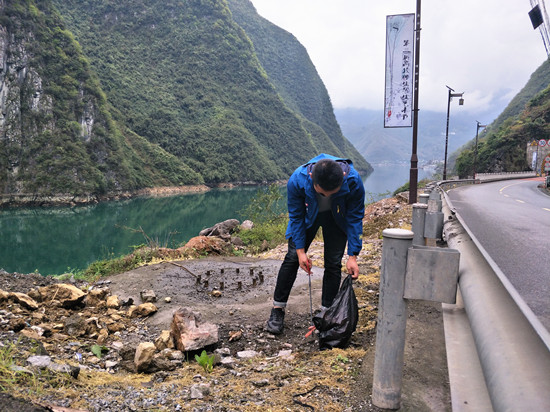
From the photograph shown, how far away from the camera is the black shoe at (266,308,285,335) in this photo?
3359 mm

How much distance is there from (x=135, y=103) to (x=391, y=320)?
103612 millimetres

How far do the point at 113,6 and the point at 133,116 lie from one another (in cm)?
4530

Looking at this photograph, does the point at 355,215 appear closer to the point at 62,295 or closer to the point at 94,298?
the point at 94,298

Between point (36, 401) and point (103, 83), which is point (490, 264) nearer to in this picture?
point (36, 401)

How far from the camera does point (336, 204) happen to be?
117 inches

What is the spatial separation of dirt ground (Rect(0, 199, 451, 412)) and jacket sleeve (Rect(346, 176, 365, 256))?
676mm

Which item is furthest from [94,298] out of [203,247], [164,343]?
[203,247]

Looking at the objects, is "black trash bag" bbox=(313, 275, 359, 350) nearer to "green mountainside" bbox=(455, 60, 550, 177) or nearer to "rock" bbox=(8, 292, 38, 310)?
"rock" bbox=(8, 292, 38, 310)

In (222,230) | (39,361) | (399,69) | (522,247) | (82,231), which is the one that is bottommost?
(82,231)

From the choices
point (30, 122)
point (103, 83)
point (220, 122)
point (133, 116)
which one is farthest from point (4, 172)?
point (220, 122)

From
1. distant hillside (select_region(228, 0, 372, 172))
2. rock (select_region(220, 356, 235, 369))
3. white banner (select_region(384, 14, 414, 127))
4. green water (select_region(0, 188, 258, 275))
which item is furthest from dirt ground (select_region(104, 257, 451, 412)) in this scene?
distant hillside (select_region(228, 0, 372, 172))

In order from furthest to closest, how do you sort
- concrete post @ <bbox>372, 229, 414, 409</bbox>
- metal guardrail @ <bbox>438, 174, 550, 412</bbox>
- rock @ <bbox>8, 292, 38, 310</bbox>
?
rock @ <bbox>8, 292, 38, 310</bbox> < concrete post @ <bbox>372, 229, 414, 409</bbox> < metal guardrail @ <bbox>438, 174, 550, 412</bbox>

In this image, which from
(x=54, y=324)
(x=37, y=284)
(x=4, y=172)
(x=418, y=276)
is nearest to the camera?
(x=418, y=276)

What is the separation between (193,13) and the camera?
425 ft
